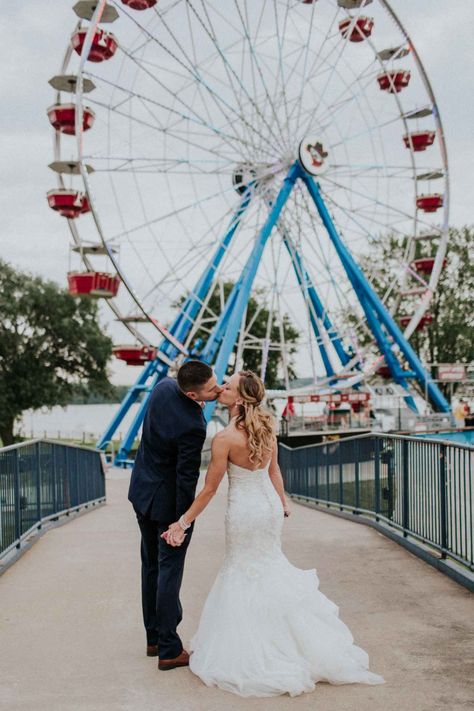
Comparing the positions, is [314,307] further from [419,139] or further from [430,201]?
[419,139]

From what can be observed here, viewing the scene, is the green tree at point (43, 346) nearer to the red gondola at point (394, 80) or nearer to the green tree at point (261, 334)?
the green tree at point (261, 334)

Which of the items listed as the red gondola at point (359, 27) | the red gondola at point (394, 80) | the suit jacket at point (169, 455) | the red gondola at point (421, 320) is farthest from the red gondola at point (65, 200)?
the suit jacket at point (169, 455)

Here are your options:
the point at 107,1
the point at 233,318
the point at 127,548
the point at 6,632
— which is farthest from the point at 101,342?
the point at 6,632

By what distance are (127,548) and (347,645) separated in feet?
15.6

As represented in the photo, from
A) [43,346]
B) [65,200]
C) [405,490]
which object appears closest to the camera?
[405,490]

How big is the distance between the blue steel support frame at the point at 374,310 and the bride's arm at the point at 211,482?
2462 centimetres

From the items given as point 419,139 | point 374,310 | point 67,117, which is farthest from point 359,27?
point 67,117

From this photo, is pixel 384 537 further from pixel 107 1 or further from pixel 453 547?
pixel 107 1

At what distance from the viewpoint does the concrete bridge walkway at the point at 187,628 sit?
15.2 feet

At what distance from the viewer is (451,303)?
162 ft

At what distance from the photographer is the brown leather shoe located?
514cm

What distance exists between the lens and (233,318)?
30.0 m

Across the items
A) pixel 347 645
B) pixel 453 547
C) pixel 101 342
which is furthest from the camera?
pixel 101 342

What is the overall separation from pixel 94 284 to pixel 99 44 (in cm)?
630
